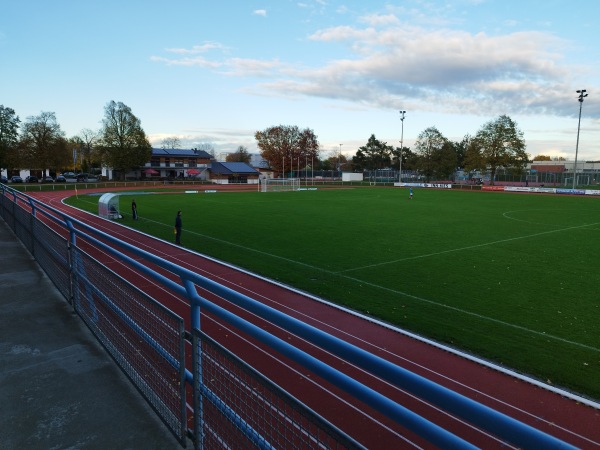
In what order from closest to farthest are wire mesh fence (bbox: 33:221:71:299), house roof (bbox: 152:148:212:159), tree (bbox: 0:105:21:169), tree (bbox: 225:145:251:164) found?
1. wire mesh fence (bbox: 33:221:71:299)
2. tree (bbox: 0:105:21:169)
3. house roof (bbox: 152:148:212:159)
4. tree (bbox: 225:145:251:164)

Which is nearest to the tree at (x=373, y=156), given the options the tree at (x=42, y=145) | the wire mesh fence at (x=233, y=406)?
the tree at (x=42, y=145)

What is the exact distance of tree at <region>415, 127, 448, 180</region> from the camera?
91.2 meters

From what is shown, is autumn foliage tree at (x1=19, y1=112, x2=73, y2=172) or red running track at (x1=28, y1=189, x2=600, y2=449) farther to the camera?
autumn foliage tree at (x1=19, y1=112, x2=73, y2=172)

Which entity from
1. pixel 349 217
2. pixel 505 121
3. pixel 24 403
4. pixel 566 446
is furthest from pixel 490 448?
pixel 505 121

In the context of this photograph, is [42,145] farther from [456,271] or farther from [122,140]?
[456,271]

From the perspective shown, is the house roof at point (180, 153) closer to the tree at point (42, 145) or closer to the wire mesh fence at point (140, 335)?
the tree at point (42, 145)

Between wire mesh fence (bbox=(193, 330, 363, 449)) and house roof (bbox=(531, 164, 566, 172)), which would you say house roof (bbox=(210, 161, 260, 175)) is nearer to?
house roof (bbox=(531, 164, 566, 172))

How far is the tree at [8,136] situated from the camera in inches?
2520

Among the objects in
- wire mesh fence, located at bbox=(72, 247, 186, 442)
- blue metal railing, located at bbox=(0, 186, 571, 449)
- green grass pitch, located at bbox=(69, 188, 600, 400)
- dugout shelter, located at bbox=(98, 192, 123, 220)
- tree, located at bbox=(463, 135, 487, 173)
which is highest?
tree, located at bbox=(463, 135, 487, 173)

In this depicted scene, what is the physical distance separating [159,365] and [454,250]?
15133mm

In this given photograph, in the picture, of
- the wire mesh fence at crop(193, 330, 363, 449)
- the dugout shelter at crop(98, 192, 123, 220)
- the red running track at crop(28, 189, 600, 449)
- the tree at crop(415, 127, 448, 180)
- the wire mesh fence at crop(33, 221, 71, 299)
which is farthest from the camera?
the tree at crop(415, 127, 448, 180)

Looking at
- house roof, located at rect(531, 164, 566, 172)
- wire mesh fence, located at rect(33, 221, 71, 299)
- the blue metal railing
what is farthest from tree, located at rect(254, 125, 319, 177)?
the blue metal railing

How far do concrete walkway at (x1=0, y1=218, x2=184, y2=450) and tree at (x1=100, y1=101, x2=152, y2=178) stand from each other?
247ft

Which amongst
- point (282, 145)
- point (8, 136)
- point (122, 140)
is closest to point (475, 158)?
point (282, 145)
